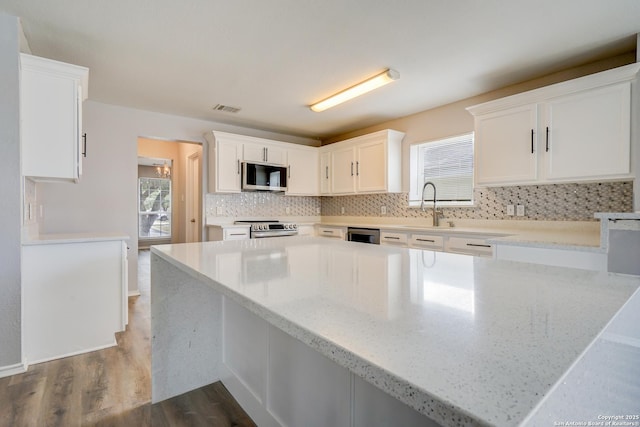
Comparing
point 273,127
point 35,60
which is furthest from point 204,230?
point 35,60

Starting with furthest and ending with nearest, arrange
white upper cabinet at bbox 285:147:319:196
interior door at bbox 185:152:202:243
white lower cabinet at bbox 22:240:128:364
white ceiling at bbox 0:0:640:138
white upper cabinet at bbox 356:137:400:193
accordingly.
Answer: interior door at bbox 185:152:202:243
white upper cabinet at bbox 285:147:319:196
white upper cabinet at bbox 356:137:400:193
white lower cabinet at bbox 22:240:128:364
white ceiling at bbox 0:0:640:138

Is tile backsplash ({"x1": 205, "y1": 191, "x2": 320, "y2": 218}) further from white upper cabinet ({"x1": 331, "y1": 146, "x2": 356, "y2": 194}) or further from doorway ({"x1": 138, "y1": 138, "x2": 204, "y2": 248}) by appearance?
white upper cabinet ({"x1": 331, "y1": 146, "x2": 356, "y2": 194})

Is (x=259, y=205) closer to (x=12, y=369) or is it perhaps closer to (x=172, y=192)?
(x=12, y=369)

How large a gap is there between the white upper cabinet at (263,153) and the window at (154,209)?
4974 mm

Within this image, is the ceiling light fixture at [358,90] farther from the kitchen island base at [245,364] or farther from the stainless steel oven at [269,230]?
the kitchen island base at [245,364]

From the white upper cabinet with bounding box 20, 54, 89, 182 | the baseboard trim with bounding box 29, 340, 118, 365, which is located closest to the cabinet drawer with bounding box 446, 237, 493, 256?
the baseboard trim with bounding box 29, 340, 118, 365

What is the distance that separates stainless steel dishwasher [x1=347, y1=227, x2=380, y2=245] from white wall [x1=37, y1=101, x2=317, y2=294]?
279cm

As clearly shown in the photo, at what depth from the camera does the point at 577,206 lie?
9.21 feet

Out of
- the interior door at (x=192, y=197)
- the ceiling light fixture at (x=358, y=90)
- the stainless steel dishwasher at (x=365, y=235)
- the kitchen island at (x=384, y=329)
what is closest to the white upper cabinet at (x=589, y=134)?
the ceiling light fixture at (x=358, y=90)

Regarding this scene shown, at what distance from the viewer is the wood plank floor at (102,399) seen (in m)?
1.67

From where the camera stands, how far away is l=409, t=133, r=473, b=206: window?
374cm

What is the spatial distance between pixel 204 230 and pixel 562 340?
4.48 metres

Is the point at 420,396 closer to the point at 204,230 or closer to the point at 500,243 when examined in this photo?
the point at 500,243

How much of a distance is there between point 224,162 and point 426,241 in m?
2.81
